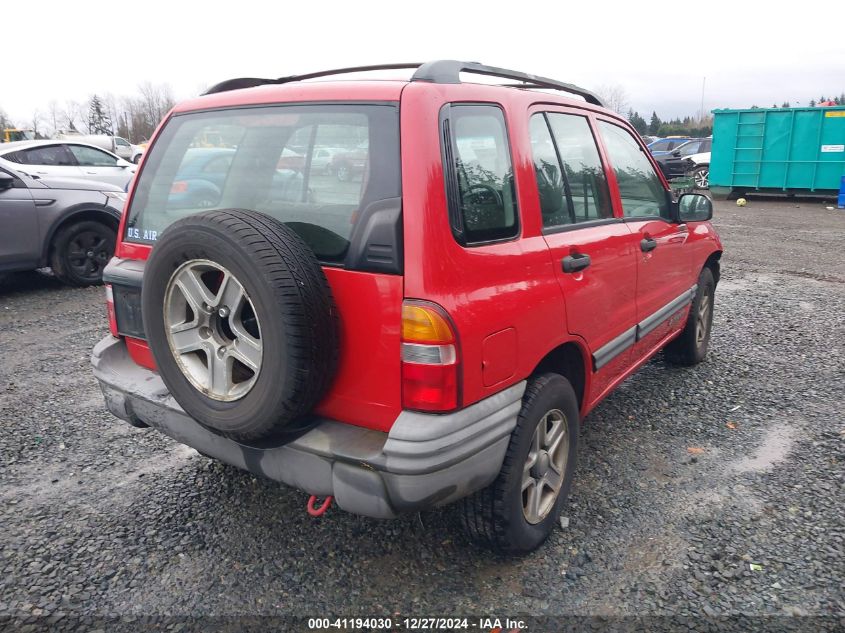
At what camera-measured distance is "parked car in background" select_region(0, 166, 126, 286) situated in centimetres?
675

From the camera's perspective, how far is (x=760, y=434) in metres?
3.78

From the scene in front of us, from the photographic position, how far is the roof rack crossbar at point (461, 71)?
232cm

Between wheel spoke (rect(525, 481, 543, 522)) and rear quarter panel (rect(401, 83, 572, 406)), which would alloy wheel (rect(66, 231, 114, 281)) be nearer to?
rear quarter panel (rect(401, 83, 572, 406))

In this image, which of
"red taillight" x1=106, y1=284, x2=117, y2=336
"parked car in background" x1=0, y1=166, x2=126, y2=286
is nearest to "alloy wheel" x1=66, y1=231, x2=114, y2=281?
"parked car in background" x1=0, y1=166, x2=126, y2=286

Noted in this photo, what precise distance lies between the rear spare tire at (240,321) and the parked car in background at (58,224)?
18.0ft

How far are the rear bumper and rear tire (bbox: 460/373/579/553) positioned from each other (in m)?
0.10

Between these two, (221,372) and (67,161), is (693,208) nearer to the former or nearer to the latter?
(221,372)

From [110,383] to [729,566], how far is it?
8.69 ft

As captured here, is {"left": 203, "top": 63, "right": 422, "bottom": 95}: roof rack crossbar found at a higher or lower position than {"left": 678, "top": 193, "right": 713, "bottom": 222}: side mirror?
higher

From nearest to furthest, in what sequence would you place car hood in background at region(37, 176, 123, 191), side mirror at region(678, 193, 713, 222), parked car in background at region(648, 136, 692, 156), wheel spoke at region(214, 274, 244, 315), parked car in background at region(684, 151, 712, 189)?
wheel spoke at region(214, 274, 244, 315), side mirror at region(678, 193, 713, 222), car hood in background at region(37, 176, 123, 191), parked car in background at region(684, 151, 712, 189), parked car in background at region(648, 136, 692, 156)

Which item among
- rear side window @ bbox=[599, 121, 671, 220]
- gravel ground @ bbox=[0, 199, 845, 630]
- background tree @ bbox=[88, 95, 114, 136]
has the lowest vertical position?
gravel ground @ bbox=[0, 199, 845, 630]

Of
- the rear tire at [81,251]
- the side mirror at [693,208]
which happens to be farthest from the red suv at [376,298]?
the rear tire at [81,251]

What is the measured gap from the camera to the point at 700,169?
21.6m

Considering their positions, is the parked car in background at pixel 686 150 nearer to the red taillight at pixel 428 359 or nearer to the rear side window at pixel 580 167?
the rear side window at pixel 580 167
